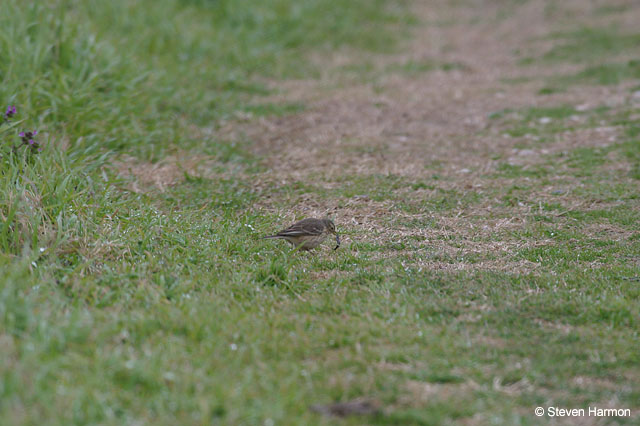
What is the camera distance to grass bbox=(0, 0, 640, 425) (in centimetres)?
311

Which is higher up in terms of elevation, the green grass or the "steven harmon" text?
the green grass

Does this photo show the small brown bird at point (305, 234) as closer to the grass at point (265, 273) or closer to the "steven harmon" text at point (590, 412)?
the grass at point (265, 273)

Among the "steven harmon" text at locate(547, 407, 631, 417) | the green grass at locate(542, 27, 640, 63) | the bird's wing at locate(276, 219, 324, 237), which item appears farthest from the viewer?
the green grass at locate(542, 27, 640, 63)

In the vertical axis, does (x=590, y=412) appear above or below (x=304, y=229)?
below

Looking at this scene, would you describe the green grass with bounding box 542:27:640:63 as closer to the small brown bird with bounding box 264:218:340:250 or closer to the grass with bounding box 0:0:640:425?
the grass with bounding box 0:0:640:425

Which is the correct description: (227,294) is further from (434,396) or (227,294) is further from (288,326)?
(434,396)

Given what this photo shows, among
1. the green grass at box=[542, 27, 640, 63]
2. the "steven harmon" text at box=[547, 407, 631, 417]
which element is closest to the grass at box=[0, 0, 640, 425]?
the "steven harmon" text at box=[547, 407, 631, 417]

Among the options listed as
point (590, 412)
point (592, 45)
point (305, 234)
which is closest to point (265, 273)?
point (305, 234)

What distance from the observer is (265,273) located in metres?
4.43

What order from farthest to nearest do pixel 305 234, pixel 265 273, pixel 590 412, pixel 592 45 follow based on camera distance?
pixel 592 45
pixel 305 234
pixel 265 273
pixel 590 412

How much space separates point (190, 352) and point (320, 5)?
11.6 metres

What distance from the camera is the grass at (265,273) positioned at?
3107mm

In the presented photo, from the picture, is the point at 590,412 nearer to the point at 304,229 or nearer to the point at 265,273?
the point at 265,273

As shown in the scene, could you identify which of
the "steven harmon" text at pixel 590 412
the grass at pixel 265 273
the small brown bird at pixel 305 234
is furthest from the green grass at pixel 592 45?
the "steven harmon" text at pixel 590 412
